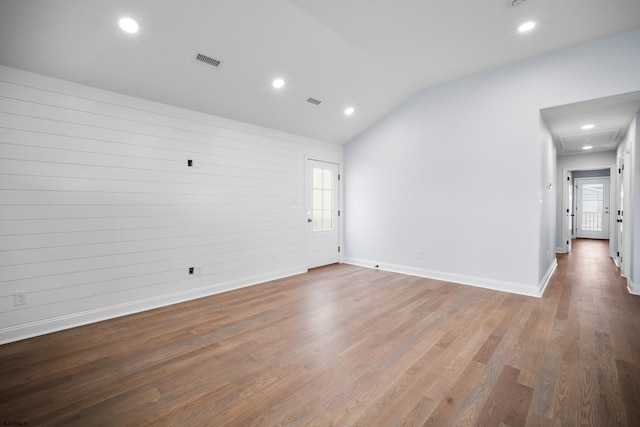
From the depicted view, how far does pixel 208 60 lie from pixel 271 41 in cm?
76

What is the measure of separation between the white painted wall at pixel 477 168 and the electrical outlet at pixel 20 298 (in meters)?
4.94

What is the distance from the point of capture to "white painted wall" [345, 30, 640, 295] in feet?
11.7

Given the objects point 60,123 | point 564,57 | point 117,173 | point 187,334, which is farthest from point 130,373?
point 564,57

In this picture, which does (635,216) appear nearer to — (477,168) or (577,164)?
(477,168)

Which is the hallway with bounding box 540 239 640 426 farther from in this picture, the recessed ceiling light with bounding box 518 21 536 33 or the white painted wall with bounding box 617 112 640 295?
the recessed ceiling light with bounding box 518 21 536 33

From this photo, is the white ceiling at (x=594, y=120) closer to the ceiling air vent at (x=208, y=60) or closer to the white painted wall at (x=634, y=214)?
the white painted wall at (x=634, y=214)

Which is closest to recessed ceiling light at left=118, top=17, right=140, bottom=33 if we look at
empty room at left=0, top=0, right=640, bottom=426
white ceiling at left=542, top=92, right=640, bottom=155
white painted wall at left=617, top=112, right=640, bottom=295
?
empty room at left=0, top=0, right=640, bottom=426

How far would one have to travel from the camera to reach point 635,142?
12.9 ft

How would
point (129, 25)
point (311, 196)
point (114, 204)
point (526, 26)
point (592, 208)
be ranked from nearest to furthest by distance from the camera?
point (129, 25) < point (526, 26) < point (114, 204) < point (311, 196) < point (592, 208)

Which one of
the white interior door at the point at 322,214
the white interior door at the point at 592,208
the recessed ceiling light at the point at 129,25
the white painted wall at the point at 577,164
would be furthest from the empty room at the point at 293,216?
the white interior door at the point at 592,208

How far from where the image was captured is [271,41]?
3205 mm

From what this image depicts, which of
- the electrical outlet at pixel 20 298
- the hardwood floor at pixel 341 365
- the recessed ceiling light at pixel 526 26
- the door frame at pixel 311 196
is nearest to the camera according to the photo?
the hardwood floor at pixel 341 365

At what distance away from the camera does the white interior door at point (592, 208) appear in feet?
34.0

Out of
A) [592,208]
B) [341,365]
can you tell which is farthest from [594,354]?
[592,208]
